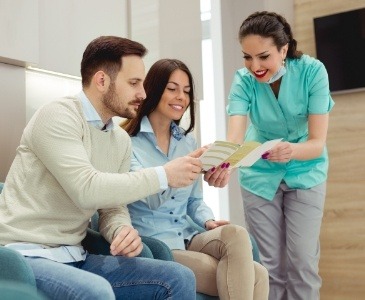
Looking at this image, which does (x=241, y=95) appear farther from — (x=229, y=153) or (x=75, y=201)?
(x=75, y=201)

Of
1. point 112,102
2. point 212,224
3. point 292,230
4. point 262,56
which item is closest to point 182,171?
point 112,102

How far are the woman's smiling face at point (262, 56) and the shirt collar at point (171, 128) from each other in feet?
1.51

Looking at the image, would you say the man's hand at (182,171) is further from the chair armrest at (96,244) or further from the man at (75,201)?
the chair armrest at (96,244)

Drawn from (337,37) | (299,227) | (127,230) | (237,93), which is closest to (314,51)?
(337,37)

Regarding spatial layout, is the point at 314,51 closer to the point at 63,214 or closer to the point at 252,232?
the point at 252,232

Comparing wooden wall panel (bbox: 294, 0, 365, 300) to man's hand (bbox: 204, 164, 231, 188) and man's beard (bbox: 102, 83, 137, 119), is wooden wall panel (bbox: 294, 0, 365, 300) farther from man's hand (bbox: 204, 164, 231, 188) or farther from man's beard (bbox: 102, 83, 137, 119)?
man's beard (bbox: 102, 83, 137, 119)

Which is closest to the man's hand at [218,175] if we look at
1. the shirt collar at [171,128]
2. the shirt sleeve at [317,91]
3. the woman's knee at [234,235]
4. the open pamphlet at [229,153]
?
the open pamphlet at [229,153]

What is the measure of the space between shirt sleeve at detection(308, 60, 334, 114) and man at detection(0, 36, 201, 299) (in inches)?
38.3

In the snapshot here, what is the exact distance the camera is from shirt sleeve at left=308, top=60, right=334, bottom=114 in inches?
90.5

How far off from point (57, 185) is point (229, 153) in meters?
0.57

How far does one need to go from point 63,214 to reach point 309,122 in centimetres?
133

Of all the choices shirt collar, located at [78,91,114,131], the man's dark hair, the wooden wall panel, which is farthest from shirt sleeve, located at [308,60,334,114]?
the wooden wall panel

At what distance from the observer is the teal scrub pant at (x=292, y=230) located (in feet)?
7.73

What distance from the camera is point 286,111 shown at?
92.1 inches
